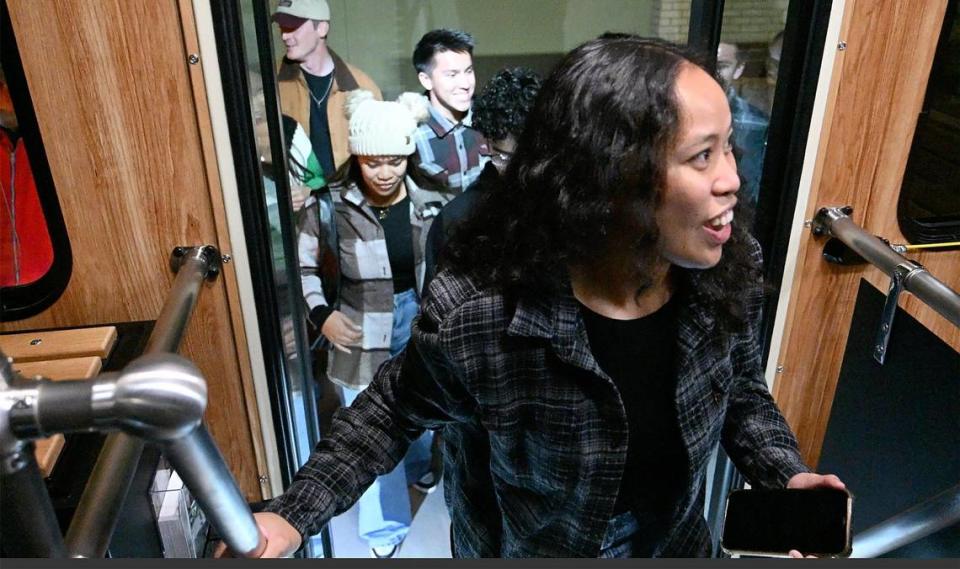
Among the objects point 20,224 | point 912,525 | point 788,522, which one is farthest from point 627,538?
point 20,224

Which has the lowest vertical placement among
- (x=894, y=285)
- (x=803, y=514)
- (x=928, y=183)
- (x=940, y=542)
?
(x=940, y=542)

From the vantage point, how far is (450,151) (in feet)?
5.43

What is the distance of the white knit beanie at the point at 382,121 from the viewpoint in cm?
156

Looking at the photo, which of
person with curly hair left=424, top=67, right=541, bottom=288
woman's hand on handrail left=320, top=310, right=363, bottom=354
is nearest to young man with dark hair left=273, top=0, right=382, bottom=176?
person with curly hair left=424, top=67, right=541, bottom=288

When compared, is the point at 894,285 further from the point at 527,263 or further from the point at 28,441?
the point at 28,441

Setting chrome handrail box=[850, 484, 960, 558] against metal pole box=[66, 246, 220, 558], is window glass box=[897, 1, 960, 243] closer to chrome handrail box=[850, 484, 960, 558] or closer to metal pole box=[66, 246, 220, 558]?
chrome handrail box=[850, 484, 960, 558]

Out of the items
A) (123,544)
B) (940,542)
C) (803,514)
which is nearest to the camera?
(803,514)

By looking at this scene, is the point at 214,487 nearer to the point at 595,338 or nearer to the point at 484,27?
the point at 595,338

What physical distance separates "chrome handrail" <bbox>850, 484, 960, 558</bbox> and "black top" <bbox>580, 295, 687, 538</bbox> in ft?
1.94

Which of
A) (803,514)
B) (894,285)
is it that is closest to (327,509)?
(803,514)

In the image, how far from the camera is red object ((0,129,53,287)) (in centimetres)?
137

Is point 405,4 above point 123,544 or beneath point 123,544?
above

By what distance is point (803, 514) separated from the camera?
1.04 m

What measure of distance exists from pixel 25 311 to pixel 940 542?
5.93 feet
